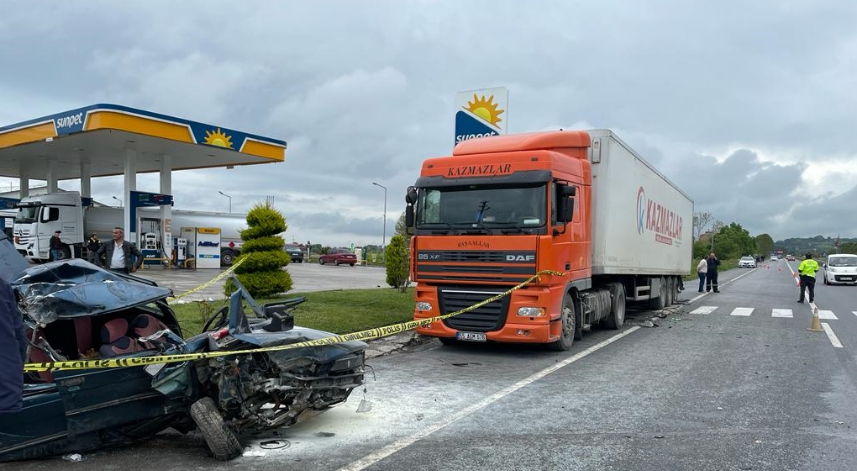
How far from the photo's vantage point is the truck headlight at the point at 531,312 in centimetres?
878

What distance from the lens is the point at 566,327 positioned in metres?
9.72

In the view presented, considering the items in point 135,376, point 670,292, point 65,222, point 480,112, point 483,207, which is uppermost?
point 480,112

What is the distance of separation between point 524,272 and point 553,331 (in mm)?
1080

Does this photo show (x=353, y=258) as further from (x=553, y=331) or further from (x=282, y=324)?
(x=282, y=324)

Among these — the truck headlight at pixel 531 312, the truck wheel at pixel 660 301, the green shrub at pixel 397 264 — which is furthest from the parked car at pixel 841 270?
the truck headlight at pixel 531 312

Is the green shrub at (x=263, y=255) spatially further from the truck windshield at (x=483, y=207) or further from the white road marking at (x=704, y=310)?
the white road marking at (x=704, y=310)

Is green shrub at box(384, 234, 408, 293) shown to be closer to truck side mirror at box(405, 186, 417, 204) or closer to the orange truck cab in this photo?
the orange truck cab

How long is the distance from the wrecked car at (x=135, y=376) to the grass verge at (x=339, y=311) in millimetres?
3964

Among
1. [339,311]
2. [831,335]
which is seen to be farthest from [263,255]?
[831,335]

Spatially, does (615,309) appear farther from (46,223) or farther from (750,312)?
(46,223)

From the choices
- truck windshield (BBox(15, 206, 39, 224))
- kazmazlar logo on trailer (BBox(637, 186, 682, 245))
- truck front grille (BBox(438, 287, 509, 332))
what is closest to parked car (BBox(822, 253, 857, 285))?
kazmazlar logo on trailer (BBox(637, 186, 682, 245))

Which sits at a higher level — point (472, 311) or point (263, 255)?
point (263, 255)

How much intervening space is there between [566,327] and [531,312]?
122 centimetres

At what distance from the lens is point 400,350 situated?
995 centimetres
